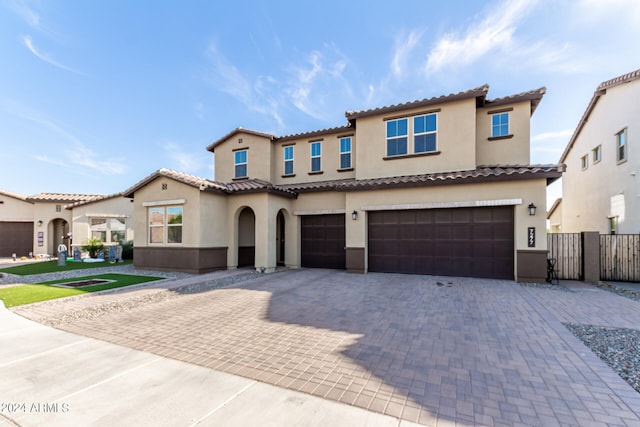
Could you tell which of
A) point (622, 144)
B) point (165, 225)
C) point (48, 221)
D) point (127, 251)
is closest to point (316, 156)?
point (165, 225)

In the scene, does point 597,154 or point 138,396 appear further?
point 597,154

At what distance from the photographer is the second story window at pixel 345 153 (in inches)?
561

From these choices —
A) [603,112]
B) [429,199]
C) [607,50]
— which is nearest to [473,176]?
[429,199]

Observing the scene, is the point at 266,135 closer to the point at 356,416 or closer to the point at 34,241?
the point at 356,416

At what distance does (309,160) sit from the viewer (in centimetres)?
1509

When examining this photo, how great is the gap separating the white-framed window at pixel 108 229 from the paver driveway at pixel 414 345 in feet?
49.8

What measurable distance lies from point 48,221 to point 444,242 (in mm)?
28332

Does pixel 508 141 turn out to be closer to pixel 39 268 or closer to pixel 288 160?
pixel 288 160

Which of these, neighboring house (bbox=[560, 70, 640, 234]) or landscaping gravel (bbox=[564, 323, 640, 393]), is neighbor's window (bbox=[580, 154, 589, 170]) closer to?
neighboring house (bbox=[560, 70, 640, 234])

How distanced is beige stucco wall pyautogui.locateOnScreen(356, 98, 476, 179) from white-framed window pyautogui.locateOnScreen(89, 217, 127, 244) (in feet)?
59.5

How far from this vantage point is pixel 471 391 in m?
3.24

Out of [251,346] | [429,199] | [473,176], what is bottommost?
[251,346]

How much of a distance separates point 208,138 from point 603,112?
74.6 feet

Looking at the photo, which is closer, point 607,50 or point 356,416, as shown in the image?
point 356,416
